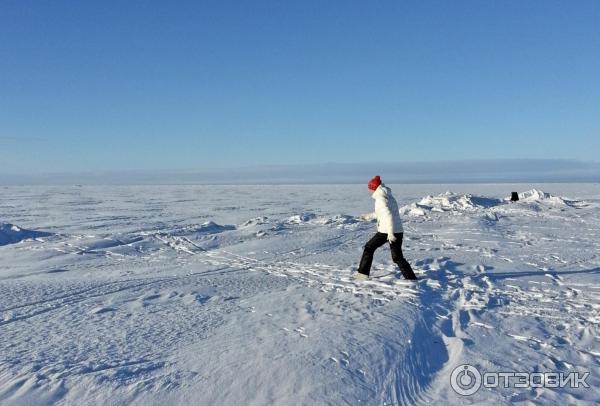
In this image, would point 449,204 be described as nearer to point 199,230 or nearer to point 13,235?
point 199,230

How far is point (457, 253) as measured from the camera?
8.51m

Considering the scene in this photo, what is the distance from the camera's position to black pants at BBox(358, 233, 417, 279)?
20.0 feet

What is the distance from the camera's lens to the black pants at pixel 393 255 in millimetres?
6109

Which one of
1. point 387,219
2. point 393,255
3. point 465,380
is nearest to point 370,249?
point 393,255

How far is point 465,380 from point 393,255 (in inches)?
119

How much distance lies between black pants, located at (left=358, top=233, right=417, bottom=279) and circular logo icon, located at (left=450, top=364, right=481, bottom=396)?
9.10 feet

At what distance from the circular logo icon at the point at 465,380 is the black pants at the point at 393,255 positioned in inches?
109

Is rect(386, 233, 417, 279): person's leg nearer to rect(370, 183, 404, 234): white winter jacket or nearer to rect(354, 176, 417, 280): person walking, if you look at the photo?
rect(354, 176, 417, 280): person walking

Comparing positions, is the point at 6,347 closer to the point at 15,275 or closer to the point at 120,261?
the point at 15,275

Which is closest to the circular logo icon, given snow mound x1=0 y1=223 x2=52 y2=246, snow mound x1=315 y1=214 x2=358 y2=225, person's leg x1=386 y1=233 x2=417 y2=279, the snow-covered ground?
the snow-covered ground

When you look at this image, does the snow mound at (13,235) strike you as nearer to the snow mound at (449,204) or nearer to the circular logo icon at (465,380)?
the circular logo icon at (465,380)

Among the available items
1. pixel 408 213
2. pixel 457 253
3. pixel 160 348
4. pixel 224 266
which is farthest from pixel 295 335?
pixel 408 213

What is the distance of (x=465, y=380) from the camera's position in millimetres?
3150

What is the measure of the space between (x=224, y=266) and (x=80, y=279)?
2247mm
